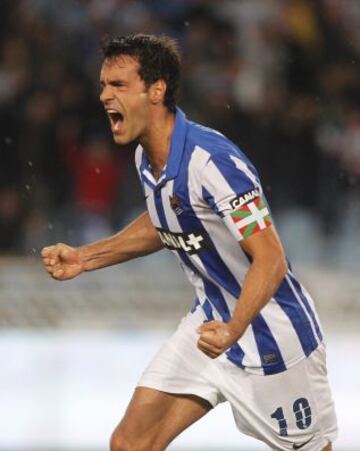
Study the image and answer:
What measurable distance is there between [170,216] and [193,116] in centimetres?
462

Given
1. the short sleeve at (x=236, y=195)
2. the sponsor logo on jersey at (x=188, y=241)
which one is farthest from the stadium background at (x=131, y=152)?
the short sleeve at (x=236, y=195)

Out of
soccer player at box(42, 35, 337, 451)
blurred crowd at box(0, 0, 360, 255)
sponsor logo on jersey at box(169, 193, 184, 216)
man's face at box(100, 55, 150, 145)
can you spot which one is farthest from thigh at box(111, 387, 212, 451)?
blurred crowd at box(0, 0, 360, 255)

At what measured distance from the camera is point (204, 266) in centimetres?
468

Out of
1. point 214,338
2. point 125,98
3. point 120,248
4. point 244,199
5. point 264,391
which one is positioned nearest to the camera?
point 214,338

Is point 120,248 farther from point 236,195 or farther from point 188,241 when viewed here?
Result: point 236,195

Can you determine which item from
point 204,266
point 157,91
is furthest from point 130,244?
point 157,91

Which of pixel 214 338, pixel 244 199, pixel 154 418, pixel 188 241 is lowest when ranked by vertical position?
pixel 154 418

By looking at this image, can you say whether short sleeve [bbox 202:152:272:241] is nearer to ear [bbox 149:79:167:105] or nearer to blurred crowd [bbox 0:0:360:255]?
ear [bbox 149:79:167:105]

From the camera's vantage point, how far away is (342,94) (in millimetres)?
9578

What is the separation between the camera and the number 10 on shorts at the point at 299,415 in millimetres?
4801

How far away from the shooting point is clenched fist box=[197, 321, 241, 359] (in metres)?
4.07

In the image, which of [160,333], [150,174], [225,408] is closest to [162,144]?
[150,174]

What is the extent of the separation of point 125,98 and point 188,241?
545 millimetres

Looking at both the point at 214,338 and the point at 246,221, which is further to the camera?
the point at 246,221
